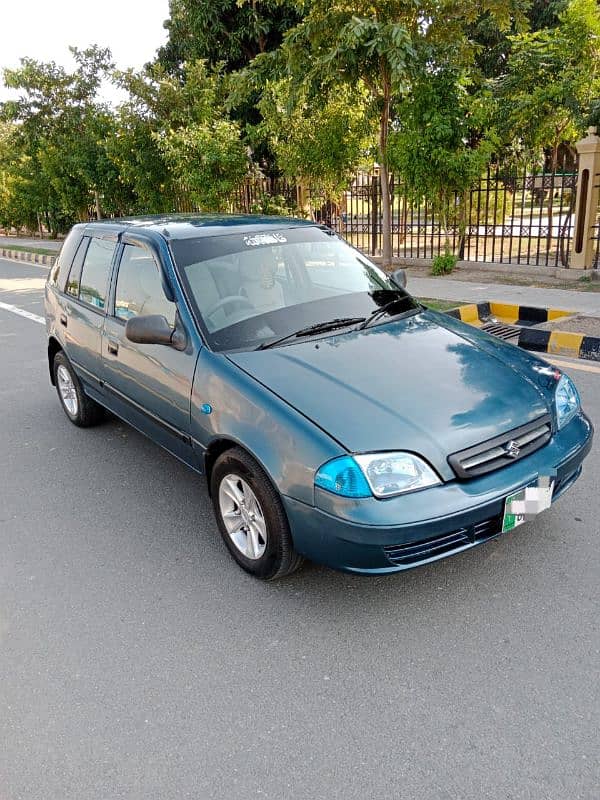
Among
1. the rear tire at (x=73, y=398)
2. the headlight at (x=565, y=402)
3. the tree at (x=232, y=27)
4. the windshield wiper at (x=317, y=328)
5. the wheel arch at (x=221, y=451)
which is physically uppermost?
the tree at (x=232, y=27)

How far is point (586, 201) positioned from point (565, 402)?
8106 millimetres

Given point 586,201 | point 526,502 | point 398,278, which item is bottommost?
point 526,502

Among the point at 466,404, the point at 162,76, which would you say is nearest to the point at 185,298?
the point at 466,404

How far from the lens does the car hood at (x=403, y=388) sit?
2.68 meters

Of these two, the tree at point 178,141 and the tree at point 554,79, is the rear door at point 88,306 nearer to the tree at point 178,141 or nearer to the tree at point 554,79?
the tree at point 554,79

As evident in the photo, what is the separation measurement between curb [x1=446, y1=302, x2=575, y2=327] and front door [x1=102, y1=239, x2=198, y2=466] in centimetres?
499

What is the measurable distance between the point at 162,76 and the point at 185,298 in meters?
14.6

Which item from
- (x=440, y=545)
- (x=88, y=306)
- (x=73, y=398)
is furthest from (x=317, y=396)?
(x=73, y=398)

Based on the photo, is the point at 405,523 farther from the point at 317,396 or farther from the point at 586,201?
the point at 586,201

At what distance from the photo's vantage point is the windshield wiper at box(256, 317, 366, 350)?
3.34 m

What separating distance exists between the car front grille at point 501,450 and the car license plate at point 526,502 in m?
0.14

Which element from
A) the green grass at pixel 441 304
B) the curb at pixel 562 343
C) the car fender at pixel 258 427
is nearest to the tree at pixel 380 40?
the green grass at pixel 441 304

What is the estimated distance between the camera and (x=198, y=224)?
411 centimetres

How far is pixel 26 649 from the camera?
2.77 m
